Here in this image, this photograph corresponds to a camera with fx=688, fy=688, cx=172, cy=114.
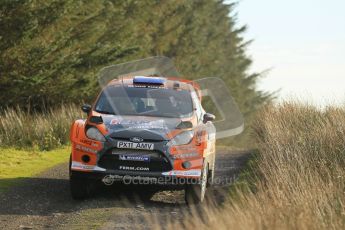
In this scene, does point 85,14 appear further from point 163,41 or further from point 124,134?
point 124,134

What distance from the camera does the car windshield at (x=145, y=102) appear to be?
11680 millimetres

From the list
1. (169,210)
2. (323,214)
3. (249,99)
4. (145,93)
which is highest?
(145,93)

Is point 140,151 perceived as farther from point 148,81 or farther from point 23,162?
point 23,162

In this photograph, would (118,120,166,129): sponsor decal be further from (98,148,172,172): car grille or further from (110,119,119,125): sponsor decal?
(98,148,172,172): car grille

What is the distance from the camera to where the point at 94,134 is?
426 inches

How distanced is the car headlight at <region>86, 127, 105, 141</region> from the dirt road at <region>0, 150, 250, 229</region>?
103 centimetres

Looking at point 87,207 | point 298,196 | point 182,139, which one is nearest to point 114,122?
point 182,139

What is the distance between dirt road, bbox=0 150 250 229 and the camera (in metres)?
9.29

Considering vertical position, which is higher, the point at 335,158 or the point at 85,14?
the point at 85,14

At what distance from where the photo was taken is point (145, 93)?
12250mm

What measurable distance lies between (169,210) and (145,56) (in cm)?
3170

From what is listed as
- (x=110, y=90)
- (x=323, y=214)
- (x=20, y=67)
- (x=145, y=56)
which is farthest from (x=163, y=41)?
(x=323, y=214)

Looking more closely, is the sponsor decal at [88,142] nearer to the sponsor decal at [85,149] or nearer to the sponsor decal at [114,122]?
the sponsor decal at [85,149]

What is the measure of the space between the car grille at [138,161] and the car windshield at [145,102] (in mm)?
1138
